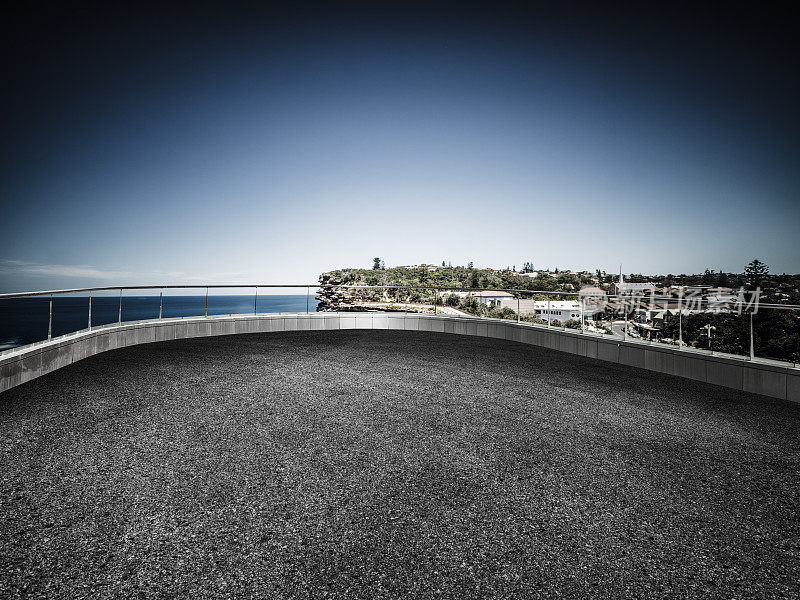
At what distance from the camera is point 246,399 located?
16.0 ft

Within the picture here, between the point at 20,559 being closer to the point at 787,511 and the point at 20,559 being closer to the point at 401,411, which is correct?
the point at 401,411

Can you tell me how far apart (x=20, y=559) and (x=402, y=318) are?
453 inches

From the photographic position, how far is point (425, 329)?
13.1 m

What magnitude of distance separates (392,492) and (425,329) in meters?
10.4

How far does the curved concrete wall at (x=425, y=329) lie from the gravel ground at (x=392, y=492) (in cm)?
44

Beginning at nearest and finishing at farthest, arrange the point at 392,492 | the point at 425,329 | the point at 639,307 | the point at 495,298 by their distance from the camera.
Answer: the point at 392,492 < the point at 639,307 < the point at 495,298 < the point at 425,329

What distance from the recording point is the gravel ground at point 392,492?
1966 mm

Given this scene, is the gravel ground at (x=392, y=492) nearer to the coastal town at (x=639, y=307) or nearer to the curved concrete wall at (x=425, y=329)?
the curved concrete wall at (x=425, y=329)

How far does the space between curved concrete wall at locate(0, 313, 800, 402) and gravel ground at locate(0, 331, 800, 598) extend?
444 mm

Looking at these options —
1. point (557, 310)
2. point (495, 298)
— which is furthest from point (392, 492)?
point (495, 298)

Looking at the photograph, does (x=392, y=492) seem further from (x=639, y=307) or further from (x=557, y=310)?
(x=557, y=310)

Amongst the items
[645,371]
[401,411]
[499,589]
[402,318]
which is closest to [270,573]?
[499,589]

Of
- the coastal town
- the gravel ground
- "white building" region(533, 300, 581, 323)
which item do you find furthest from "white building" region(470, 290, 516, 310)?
the gravel ground

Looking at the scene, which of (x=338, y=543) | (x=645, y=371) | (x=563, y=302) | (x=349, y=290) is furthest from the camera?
(x=349, y=290)
